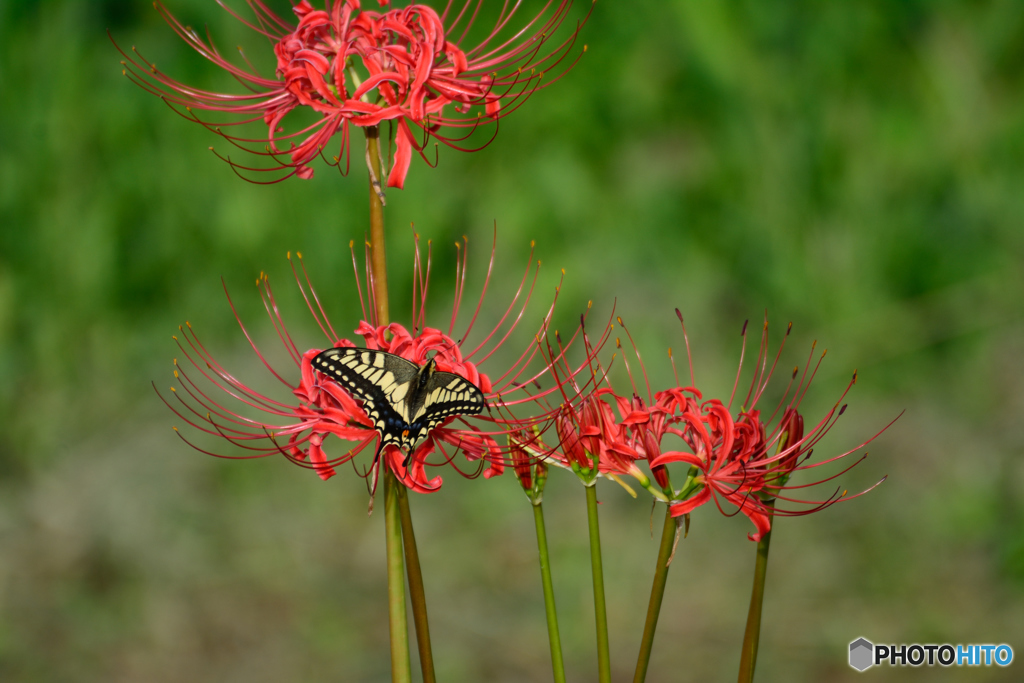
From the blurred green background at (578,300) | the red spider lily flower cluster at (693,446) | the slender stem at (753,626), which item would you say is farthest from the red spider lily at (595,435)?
the blurred green background at (578,300)

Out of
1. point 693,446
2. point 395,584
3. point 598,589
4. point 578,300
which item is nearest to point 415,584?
point 395,584

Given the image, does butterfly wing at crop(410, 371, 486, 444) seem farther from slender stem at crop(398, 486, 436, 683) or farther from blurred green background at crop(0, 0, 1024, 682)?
blurred green background at crop(0, 0, 1024, 682)

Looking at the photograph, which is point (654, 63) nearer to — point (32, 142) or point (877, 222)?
point (877, 222)

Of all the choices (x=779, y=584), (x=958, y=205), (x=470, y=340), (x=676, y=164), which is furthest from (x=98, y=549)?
(x=958, y=205)

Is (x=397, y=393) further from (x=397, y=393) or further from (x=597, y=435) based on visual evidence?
(x=597, y=435)

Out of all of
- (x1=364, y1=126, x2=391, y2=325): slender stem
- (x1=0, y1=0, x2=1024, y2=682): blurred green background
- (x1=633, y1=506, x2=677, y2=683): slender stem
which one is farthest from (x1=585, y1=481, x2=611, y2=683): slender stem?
(x1=0, y1=0, x2=1024, y2=682): blurred green background

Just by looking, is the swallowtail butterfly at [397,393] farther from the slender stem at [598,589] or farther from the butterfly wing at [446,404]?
the slender stem at [598,589]
